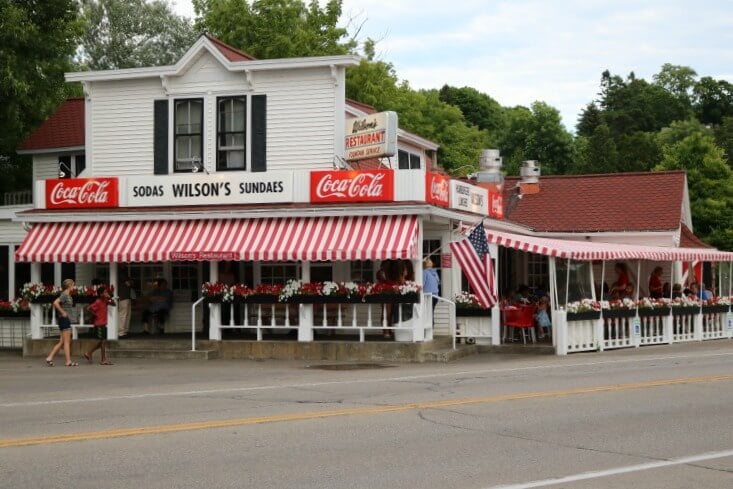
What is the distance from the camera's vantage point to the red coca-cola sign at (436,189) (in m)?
22.7

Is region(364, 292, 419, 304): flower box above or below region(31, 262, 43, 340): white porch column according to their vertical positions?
above

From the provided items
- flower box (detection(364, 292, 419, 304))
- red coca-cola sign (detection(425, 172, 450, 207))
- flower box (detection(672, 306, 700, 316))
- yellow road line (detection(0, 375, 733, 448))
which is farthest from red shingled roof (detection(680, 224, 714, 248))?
yellow road line (detection(0, 375, 733, 448))

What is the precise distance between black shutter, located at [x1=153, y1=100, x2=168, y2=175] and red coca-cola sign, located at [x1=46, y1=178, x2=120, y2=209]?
1271 mm

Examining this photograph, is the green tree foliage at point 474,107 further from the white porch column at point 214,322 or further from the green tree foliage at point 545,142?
the white porch column at point 214,322

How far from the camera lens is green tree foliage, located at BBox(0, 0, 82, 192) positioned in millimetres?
32344

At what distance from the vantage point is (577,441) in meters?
11.0

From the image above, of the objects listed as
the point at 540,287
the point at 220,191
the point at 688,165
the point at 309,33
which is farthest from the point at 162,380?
the point at 688,165

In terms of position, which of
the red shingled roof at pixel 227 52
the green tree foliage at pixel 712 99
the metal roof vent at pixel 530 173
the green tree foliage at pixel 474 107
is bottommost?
the metal roof vent at pixel 530 173

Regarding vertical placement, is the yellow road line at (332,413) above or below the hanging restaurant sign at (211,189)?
below

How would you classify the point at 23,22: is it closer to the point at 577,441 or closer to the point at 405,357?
the point at 405,357

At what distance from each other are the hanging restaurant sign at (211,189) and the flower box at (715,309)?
13.4 metres

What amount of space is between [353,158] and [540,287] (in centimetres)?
878

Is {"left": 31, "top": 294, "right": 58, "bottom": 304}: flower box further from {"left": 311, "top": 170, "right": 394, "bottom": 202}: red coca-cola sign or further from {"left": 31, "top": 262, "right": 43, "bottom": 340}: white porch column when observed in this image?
{"left": 311, "top": 170, "right": 394, "bottom": 202}: red coca-cola sign

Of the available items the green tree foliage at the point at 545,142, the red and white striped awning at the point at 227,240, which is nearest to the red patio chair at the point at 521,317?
the red and white striped awning at the point at 227,240
